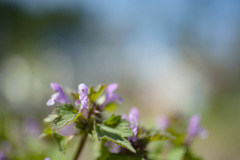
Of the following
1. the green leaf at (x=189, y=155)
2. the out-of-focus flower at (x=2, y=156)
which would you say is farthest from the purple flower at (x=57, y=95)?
the green leaf at (x=189, y=155)

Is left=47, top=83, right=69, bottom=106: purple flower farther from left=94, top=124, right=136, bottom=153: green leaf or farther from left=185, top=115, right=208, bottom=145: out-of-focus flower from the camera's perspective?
left=185, top=115, right=208, bottom=145: out-of-focus flower

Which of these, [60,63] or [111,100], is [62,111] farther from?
[60,63]

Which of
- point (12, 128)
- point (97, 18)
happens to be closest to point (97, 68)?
point (97, 18)

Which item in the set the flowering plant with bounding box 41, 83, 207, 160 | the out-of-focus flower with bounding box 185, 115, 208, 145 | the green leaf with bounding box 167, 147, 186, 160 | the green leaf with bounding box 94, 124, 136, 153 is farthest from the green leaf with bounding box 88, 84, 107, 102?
the out-of-focus flower with bounding box 185, 115, 208, 145

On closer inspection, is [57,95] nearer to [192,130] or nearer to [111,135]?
[111,135]

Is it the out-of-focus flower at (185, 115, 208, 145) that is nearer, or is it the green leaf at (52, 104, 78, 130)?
the green leaf at (52, 104, 78, 130)

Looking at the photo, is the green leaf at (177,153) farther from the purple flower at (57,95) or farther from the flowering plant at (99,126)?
the purple flower at (57,95)
